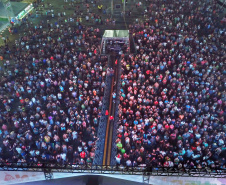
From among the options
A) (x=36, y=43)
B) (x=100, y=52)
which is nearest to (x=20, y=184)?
(x=100, y=52)

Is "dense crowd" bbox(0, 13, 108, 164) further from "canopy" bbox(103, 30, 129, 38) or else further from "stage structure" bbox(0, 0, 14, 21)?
"stage structure" bbox(0, 0, 14, 21)

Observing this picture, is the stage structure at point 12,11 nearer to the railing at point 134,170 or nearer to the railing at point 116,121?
the railing at point 116,121

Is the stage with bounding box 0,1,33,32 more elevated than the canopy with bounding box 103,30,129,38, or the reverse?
the stage with bounding box 0,1,33,32

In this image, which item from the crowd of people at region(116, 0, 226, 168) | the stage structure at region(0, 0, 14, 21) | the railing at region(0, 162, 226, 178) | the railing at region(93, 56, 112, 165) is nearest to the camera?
the railing at region(0, 162, 226, 178)

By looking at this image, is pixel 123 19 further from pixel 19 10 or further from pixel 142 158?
pixel 142 158

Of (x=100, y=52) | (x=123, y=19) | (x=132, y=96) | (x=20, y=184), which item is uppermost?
→ (x=123, y=19)

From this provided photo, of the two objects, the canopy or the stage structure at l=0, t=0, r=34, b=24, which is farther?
the stage structure at l=0, t=0, r=34, b=24

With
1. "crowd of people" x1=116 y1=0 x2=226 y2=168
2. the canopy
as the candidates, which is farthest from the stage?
"crowd of people" x1=116 y1=0 x2=226 y2=168
